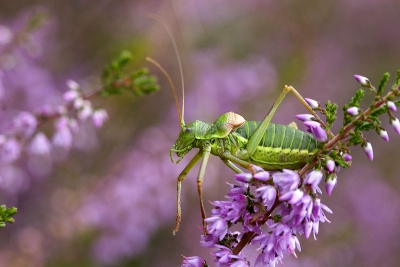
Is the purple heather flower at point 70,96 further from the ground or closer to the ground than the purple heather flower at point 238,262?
further from the ground

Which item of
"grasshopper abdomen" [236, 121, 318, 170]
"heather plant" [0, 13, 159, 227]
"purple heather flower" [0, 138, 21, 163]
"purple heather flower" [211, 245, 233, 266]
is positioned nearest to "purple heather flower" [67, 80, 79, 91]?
"heather plant" [0, 13, 159, 227]

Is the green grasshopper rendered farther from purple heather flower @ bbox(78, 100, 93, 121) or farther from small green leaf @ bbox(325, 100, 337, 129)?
purple heather flower @ bbox(78, 100, 93, 121)

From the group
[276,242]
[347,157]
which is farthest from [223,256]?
[347,157]

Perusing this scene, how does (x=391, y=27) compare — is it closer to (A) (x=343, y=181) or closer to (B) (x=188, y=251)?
(A) (x=343, y=181)

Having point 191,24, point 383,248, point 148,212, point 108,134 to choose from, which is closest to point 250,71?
point 191,24

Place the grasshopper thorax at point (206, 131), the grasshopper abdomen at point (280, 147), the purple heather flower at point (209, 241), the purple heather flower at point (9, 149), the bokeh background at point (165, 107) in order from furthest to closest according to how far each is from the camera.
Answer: the bokeh background at point (165, 107), the purple heather flower at point (9, 149), the grasshopper thorax at point (206, 131), the grasshopper abdomen at point (280, 147), the purple heather flower at point (209, 241)

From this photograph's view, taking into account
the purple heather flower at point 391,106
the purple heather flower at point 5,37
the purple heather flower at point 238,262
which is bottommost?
the purple heather flower at point 238,262

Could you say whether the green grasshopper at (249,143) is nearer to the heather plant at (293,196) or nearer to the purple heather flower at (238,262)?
the heather plant at (293,196)

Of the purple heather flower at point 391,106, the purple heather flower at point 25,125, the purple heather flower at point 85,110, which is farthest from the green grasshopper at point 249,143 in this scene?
the purple heather flower at point 25,125
